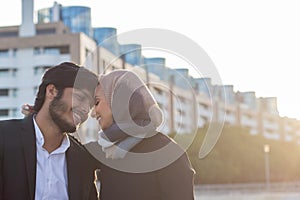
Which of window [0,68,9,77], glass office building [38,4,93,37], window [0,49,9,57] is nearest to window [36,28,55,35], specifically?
window [0,49,9,57]

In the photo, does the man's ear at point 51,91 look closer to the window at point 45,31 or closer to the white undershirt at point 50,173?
the white undershirt at point 50,173

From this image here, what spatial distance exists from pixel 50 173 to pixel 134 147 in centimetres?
43

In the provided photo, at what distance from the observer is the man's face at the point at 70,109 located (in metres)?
3.46

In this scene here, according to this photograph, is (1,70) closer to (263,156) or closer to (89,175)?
(263,156)

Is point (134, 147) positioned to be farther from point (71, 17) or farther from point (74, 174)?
point (71, 17)

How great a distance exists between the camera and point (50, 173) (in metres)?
3.48

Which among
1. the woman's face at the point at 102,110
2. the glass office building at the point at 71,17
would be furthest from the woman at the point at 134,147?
the glass office building at the point at 71,17

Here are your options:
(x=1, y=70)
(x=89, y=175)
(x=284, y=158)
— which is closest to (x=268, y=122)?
(x=284, y=158)

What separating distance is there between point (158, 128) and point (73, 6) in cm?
6366

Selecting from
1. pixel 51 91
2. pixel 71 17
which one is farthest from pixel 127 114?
pixel 71 17

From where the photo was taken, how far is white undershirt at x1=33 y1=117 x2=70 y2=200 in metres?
3.45

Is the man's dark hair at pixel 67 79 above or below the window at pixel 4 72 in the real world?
below

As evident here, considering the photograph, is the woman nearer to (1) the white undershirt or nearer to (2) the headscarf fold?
(2) the headscarf fold

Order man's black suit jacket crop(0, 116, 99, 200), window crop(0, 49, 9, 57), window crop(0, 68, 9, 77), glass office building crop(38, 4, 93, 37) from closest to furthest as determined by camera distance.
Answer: man's black suit jacket crop(0, 116, 99, 200) < window crop(0, 49, 9, 57) < window crop(0, 68, 9, 77) < glass office building crop(38, 4, 93, 37)
